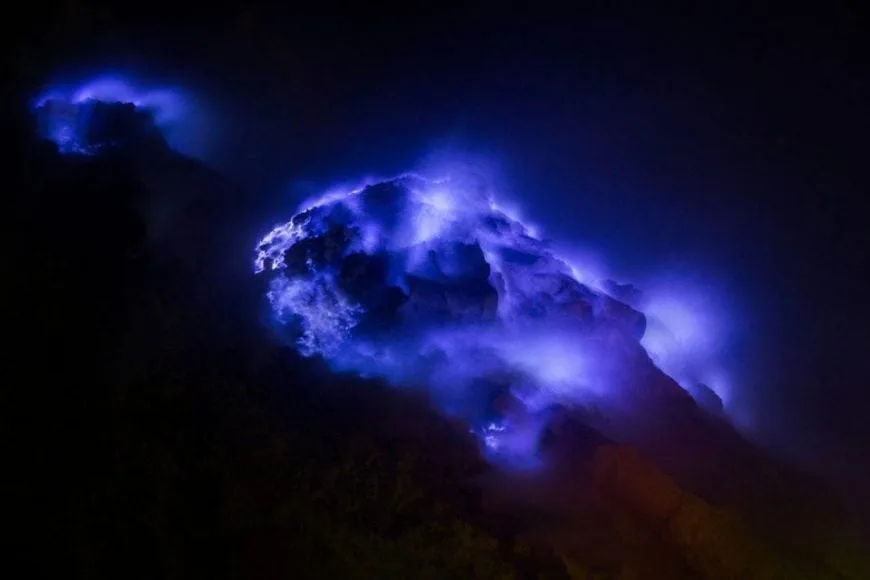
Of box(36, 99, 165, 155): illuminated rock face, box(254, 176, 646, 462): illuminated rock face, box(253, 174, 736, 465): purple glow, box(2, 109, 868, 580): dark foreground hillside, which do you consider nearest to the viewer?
box(2, 109, 868, 580): dark foreground hillside

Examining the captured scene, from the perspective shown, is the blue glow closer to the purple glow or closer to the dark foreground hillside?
the dark foreground hillside

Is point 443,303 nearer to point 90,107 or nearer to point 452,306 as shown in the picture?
point 452,306

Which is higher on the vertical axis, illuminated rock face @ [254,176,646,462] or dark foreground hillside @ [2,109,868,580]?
illuminated rock face @ [254,176,646,462]

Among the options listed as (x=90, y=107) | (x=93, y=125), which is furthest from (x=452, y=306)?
(x=90, y=107)

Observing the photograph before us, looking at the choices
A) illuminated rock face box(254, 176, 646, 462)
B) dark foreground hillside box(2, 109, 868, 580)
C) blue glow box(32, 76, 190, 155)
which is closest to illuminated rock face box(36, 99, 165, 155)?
blue glow box(32, 76, 190, 155)

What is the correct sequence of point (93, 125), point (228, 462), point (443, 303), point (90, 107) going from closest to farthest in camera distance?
point (228, 462) < point (443, 303) < point (93, 125) < point (90, 107)

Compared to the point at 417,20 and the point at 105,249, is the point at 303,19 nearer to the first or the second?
the point at 417,20

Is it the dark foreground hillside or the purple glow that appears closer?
the dark foreground hillside
